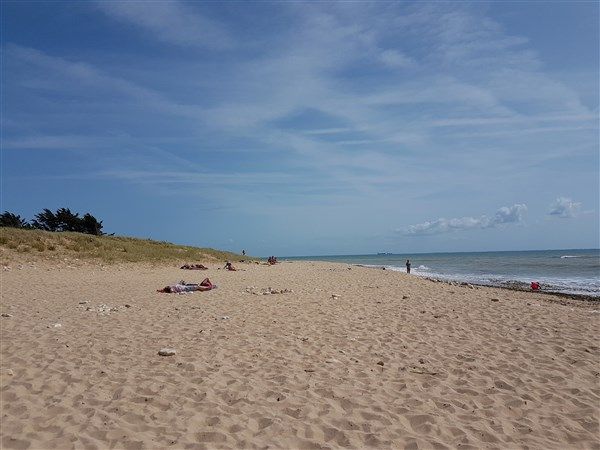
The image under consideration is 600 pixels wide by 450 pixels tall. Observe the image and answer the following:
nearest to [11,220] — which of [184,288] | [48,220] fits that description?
[48,220]

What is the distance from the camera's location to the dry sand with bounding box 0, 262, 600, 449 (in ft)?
16.2

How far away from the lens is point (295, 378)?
6578 millimetres

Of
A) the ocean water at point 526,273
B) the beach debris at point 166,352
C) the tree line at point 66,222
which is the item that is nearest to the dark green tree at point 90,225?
the tree line at point 66,222

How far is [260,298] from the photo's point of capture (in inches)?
568

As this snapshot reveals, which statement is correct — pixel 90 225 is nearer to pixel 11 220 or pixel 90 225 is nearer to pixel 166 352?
pixel 11 220

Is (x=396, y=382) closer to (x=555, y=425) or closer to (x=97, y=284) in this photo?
(x=555, y=425)

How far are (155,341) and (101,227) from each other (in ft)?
148

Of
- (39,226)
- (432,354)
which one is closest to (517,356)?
(432,354)

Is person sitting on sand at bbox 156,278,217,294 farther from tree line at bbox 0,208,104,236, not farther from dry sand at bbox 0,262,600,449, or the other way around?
tree line at bbox 0,208,104,236

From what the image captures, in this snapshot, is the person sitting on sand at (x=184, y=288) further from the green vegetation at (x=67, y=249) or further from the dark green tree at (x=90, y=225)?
the dark green tree at (x=90, y=225)

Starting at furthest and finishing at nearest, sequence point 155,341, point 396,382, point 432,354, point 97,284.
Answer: point 97,284 < point 155,341 < point 432,354 < point 396,382

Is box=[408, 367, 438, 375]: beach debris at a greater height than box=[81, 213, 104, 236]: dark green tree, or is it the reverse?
box=[81, 213, 104, 236]: dark green tree

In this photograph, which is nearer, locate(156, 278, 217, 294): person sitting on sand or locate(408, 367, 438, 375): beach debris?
locate(408, 367, 438, 375): beach debris

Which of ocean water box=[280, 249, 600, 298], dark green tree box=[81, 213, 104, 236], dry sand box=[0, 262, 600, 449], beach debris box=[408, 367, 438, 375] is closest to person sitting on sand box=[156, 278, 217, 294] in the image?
dry sand box=[0, 262, 600, 449]
